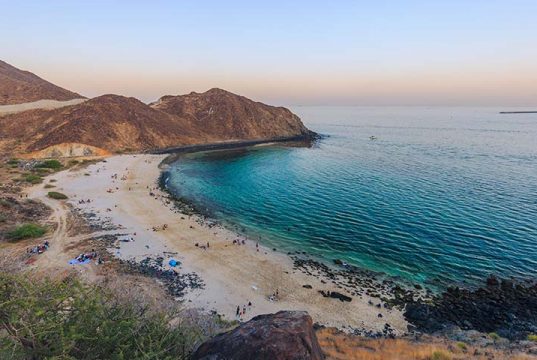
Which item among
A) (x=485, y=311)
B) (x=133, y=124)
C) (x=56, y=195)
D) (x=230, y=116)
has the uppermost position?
(x=230, y=116)

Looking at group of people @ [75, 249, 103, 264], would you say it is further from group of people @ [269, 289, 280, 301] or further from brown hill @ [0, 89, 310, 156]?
brown hill @ [0, 89, 310, 156]

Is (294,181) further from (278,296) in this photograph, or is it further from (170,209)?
(278,296)

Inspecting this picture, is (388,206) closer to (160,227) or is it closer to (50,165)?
(160,227)

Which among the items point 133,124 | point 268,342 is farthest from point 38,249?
point 133,124

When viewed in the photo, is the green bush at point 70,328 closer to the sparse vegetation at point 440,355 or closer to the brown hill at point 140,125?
the sparse vegetation at point 440,355

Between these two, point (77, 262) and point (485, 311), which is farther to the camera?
point (77, 262)

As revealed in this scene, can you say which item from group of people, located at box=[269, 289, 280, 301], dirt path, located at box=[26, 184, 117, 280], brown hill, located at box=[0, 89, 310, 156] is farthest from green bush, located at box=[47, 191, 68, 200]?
brown hill, located at box=[0, 89, 310, 156]

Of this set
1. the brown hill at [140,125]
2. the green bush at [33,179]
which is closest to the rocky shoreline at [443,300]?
the green bush at [33,179]
